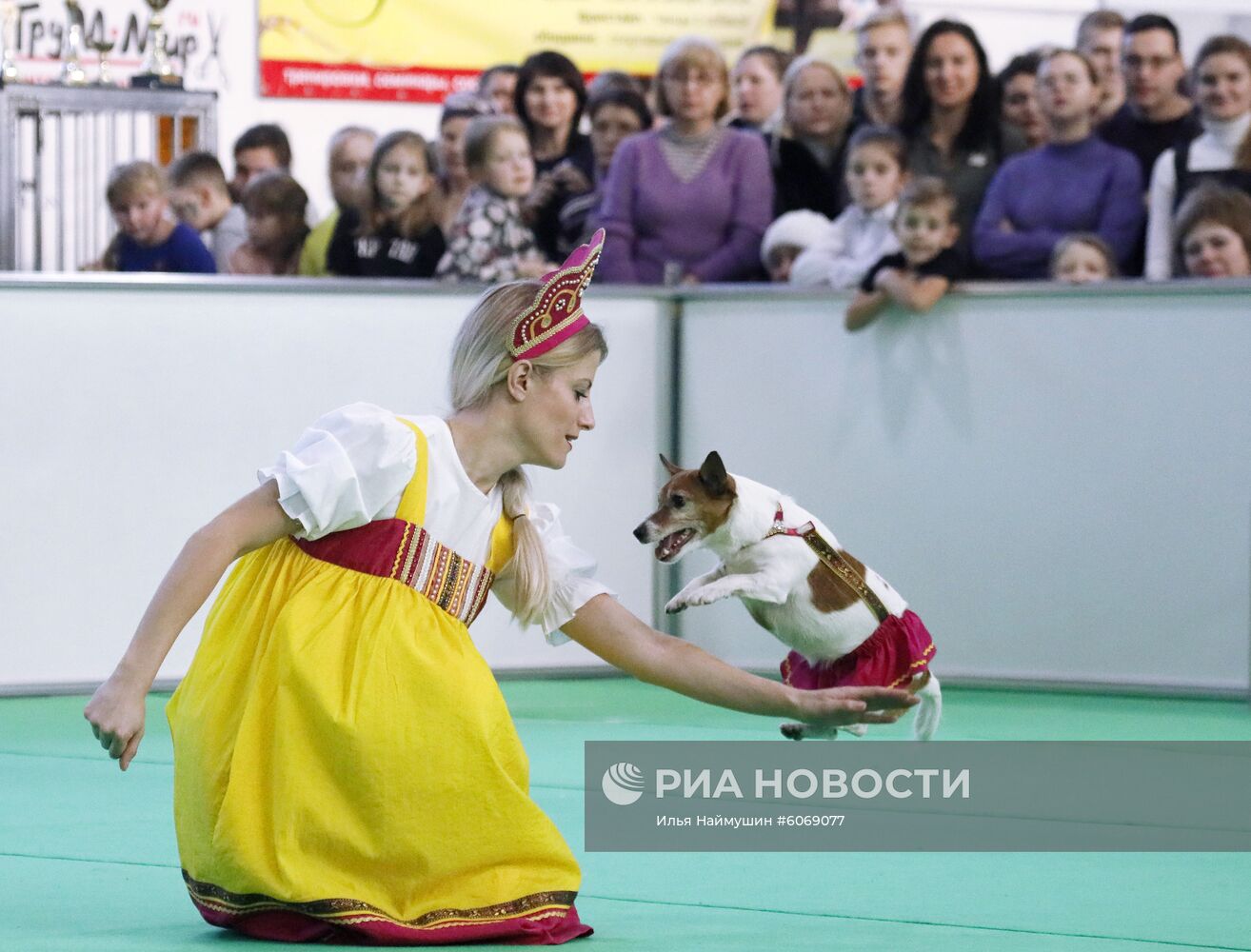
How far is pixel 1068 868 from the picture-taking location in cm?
408

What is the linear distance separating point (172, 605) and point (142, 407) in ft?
13.1

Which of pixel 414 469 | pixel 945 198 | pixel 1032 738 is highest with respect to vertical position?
pixel 945 198

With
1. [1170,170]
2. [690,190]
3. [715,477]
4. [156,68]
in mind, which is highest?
[156,68]

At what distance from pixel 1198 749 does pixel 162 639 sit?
3.54m

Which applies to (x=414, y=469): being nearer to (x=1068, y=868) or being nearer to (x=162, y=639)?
(x=162, y=639)

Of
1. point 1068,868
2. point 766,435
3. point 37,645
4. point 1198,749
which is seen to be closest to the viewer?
point 1068,868

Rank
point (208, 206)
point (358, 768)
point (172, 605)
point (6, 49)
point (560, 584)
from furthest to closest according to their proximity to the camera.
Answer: point (6, 49), point (208, 206), point (560, 584), point (358, 768), point (172, 605)

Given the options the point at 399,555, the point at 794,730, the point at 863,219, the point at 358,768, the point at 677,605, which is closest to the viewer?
the point at 358,768

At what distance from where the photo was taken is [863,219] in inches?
287

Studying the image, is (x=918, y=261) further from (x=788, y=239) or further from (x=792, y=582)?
(x=792, y=582)

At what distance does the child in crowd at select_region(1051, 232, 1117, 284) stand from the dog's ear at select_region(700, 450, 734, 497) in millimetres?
3220

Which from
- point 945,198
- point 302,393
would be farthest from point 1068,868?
point 302,393

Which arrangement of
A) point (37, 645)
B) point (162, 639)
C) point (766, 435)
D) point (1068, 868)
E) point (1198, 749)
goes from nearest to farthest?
point (162, 639) → point (1068, 868) → point (1198, 749) → point (37, 645) → point (766, 435)

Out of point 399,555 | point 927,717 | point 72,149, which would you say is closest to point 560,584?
point 399,555
